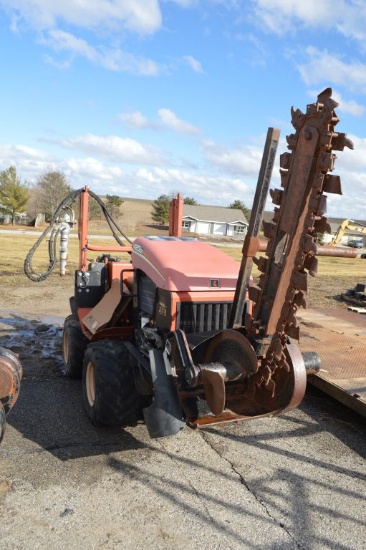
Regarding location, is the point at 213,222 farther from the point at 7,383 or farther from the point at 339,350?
the point at 7,383

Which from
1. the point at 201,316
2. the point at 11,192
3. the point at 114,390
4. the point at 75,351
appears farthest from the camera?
the point at 11,192

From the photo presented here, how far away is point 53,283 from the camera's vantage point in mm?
13812

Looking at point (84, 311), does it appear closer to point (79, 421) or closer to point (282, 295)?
point (79, 421)

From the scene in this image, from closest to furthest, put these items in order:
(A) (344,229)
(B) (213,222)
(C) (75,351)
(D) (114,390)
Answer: (D) (114,390) → (C) (75,351) → (A) (344,229) → (B) (213,222)

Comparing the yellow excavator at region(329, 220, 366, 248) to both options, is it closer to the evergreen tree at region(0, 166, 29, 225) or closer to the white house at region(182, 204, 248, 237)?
the evergreen tree at region(0, 166, 29, 225)

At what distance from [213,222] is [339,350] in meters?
66.2

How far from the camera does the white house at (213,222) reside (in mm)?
71125

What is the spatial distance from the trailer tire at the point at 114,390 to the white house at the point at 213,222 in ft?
216

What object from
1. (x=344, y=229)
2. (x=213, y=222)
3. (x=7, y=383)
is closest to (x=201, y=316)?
(x=7, y=383)

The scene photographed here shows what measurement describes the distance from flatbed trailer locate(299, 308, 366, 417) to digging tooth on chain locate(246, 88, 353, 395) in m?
1.75

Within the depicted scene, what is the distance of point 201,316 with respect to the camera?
4.32 meters

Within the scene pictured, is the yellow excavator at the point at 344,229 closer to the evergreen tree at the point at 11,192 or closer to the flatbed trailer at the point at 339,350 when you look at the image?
the flatbed trailer at the point at 339,350

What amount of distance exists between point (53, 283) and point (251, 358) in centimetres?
1134

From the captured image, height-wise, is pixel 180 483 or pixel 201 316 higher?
pixel 201 316
